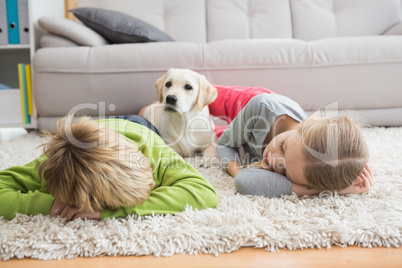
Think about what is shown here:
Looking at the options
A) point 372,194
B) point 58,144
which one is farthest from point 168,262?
point 372,194

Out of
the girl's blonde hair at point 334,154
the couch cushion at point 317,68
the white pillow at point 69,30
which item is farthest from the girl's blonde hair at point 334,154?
the white pillow at point 69,30

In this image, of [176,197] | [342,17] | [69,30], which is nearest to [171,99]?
[176,197]

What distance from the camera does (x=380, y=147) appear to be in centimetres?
150

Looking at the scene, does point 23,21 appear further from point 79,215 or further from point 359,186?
point 359,186

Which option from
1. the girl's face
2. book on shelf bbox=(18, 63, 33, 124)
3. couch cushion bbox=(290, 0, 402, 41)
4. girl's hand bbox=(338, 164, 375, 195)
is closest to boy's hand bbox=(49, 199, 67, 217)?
A: the girl's face

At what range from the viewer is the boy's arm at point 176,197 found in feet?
2.60

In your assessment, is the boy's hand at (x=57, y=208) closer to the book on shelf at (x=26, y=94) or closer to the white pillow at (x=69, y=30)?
the white pillow at (x=69, y=30)

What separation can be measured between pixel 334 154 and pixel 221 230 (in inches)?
14.4

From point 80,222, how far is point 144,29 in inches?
63.0

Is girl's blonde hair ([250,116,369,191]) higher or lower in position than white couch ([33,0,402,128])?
lower

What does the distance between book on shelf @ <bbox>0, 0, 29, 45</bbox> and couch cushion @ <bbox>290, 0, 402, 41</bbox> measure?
1967 millimetres

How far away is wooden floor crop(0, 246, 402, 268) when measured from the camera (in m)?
0.64

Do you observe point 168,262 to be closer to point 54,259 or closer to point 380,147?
point 54,259

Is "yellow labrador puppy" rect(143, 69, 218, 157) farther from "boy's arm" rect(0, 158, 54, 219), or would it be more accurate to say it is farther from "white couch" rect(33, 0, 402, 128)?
"boy's arm" rect(0, 158, 54, 219)
